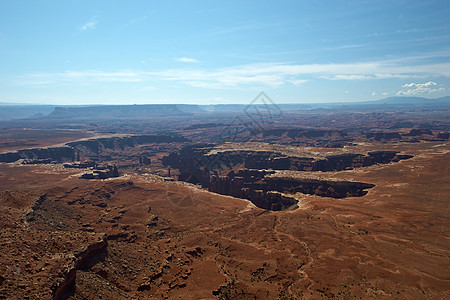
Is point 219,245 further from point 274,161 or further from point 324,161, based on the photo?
point 324,161

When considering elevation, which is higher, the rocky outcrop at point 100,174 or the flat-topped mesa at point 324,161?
the flat-topped mesa at point 324,161

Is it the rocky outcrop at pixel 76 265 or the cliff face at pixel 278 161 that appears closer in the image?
the rocky outcrop at pixel 76 265

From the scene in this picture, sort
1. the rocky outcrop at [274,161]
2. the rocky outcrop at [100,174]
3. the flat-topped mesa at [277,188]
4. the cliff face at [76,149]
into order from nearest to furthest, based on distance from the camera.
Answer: the flat-topped mesa at [277,188], the rocky outcrop at [100,174], the rocky outcrop at [274,161], the cliff face at [76,149]

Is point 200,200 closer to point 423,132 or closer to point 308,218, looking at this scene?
point 308,218

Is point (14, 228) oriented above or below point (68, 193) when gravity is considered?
above

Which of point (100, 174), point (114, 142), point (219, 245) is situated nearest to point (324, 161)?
point (219, 245)

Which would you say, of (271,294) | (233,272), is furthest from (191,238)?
(271,294)

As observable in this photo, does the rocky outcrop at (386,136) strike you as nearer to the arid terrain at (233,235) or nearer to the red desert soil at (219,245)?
the arid terrain at (233,235)

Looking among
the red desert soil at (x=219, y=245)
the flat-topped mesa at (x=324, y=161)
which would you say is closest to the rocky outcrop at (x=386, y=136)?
the flat-topped mesa at (x=324, y=161)

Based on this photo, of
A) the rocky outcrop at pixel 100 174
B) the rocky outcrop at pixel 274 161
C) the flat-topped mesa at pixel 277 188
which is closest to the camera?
the flat-topped mesa at pixel 277 188
